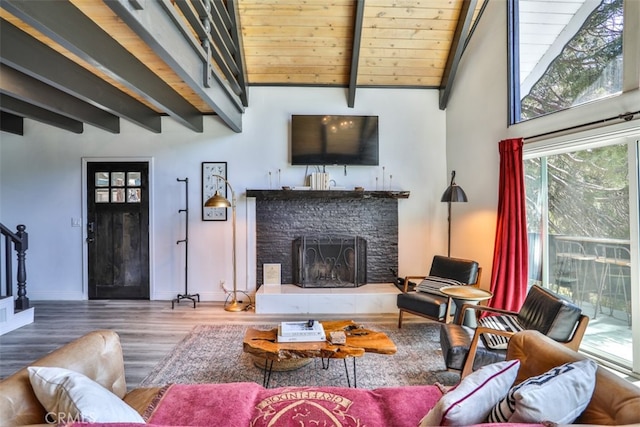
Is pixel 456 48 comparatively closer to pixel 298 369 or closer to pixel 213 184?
pixel 213 184

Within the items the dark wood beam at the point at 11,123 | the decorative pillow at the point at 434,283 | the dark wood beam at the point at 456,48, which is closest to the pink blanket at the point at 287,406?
the decorative pillow at the point at 434,283

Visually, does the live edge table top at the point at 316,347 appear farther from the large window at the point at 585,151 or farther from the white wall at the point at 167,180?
the white wall at the point at 167,180

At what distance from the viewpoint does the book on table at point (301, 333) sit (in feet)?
8.02

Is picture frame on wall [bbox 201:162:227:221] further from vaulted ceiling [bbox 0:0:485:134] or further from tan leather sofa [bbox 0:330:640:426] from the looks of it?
tan leather sofa [bbox 0:330:640:426]

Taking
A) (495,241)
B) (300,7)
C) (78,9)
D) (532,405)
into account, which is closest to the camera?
(532,405)

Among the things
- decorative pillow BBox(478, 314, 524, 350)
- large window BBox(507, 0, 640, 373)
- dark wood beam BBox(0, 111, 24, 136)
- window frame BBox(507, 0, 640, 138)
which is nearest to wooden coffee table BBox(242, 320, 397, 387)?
decorative pillow BBox(478, 314, 524, 350)

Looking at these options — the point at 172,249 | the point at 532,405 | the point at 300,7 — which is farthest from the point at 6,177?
the point at 532,405

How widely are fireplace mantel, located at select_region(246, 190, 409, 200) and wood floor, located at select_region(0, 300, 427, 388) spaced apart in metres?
1.61

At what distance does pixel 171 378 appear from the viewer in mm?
2656

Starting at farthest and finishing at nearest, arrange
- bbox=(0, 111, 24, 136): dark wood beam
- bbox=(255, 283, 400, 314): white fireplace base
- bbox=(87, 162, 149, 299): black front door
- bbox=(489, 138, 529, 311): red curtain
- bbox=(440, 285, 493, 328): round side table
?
bbox=(87, 162, 149, 299): black front door → bbox=(0, 111, 24, 136): dark wood beam → bbox=(255, 283, 400, 314): white fireplace base → bbox=(489, 138, 529, 311): red curtain → bbox=(440, 285, 493, 328): round side table

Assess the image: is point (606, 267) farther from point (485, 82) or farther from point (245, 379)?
point (245, 379)

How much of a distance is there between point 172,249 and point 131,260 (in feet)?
2.08

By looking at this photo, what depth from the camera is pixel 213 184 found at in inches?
191

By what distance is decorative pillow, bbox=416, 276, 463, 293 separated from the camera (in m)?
3.67
